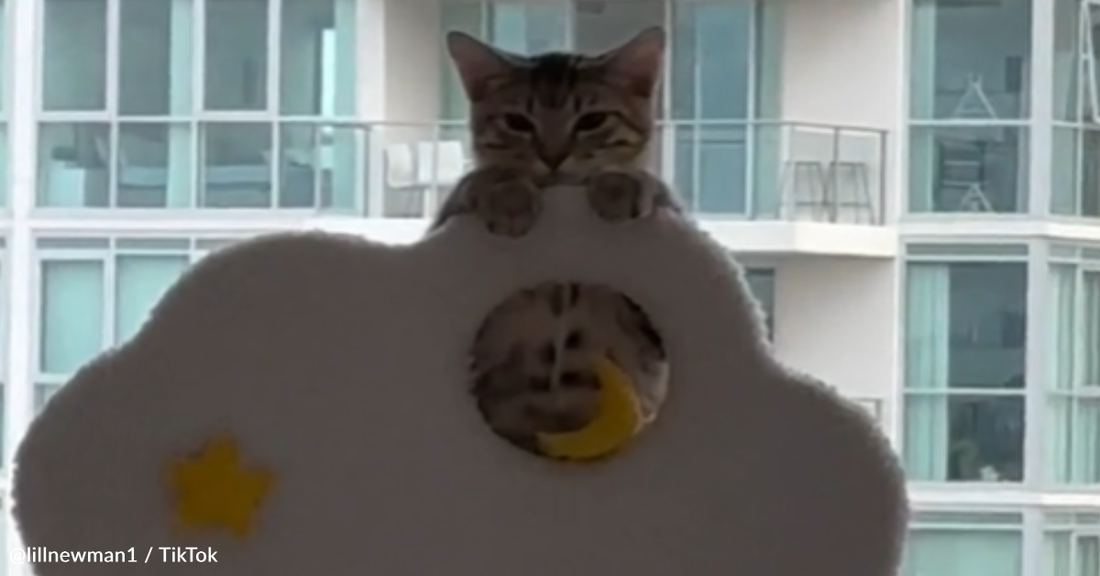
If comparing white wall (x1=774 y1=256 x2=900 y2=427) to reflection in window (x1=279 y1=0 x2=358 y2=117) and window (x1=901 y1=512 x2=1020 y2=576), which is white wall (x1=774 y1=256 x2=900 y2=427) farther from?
reflection in window (x1=279 y1=0 x2=358 y2=117)

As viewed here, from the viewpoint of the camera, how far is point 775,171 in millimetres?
1760

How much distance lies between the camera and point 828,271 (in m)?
1.75

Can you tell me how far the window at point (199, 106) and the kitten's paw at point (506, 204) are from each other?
525mm

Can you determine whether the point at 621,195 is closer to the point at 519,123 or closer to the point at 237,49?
the point at 519,123

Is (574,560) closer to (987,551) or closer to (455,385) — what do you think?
(455,385)

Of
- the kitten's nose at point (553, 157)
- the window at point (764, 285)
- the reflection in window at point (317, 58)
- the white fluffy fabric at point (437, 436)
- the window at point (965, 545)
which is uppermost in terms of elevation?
the reflection in window at point (317, 58)

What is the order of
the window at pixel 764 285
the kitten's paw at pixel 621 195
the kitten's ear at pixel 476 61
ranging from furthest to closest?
1. the window at pixel 764 285
2. the kitten's ear at pixel 476 61
3. the kitten's paw at pixel 621 195

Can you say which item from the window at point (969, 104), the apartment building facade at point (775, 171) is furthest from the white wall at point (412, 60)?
the window at point (969, 104)

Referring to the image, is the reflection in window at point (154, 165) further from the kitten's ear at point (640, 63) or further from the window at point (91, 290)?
the kitten's ear at point (640, 63)

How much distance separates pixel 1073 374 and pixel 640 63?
25.6 inches

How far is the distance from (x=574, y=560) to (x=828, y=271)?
573 millimetres

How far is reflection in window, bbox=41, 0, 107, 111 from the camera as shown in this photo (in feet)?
5.89

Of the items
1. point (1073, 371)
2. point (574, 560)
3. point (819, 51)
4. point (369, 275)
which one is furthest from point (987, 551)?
point (369, 275)

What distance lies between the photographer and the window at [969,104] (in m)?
1.75
